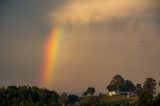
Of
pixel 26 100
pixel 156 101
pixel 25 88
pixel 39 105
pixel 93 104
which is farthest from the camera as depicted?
pixel 25 88

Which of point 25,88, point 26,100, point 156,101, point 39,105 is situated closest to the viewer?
point 156,101

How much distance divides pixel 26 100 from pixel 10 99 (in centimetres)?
670

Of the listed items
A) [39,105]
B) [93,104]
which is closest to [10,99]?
[39,105]

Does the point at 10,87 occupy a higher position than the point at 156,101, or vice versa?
the point at 10,87

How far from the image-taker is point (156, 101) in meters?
117

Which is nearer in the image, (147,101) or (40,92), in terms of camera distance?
(147,101)

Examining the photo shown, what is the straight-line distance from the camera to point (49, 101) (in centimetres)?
17800

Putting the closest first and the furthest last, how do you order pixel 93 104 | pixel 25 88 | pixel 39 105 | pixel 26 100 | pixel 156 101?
pixel 156 101 < pixel 93 104 < pixel 39 105 < pixel 26 100 < pixel 25 88

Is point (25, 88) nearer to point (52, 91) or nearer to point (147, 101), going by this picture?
point (52, 91)

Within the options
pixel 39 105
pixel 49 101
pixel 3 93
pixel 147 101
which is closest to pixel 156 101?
pixel 147 101

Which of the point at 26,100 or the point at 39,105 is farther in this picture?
the point at 26,100

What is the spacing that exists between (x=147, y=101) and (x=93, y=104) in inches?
1212

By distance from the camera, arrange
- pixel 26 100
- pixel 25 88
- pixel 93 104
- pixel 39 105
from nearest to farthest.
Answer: pixel 93 104 → pixel 39 105 → pixel 26 100 → pixel 25 88

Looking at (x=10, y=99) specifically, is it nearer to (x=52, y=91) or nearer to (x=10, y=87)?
(x=10, y=87)
